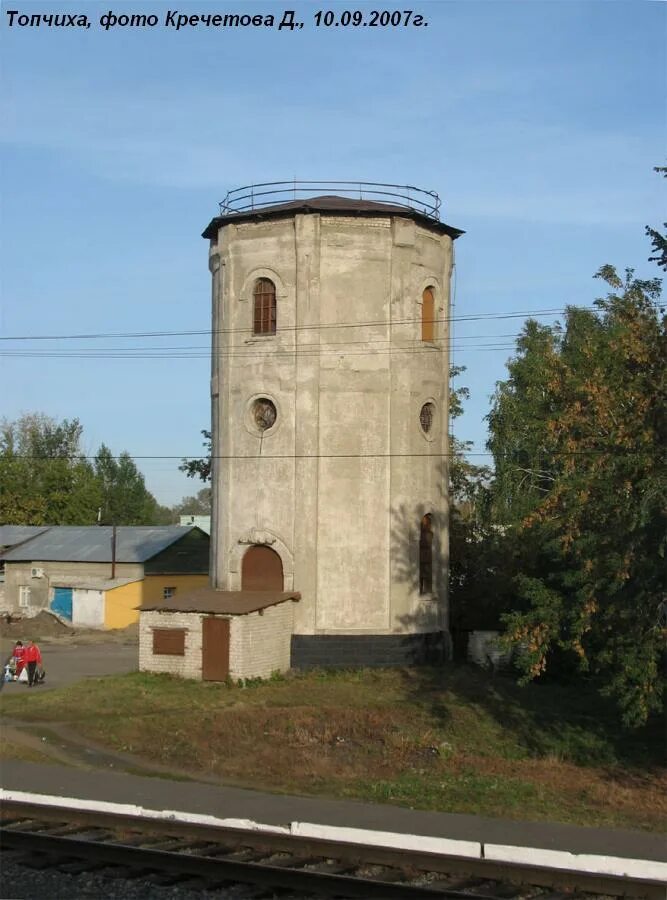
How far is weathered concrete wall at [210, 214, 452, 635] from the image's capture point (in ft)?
92.4

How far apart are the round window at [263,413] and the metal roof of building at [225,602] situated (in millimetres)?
4506

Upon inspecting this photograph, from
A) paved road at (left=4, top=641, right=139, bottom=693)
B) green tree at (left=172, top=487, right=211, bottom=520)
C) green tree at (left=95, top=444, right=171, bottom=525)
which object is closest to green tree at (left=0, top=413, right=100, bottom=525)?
green tree at (left=95, top=444, right=171, bottom=525)

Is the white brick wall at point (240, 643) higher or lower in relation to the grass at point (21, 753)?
higher

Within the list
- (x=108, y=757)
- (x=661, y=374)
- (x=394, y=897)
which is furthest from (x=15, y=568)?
(x=394, y=897)

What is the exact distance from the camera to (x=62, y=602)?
4969cm

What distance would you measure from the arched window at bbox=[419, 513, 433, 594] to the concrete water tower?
45mm

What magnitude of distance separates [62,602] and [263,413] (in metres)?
24.4

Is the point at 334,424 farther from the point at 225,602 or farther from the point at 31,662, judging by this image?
the point at 31,662

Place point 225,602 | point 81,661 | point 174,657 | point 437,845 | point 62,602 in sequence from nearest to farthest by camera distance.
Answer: point 437,845 → point 174,657 → point 225,602 → point 81,661 → point 62,602

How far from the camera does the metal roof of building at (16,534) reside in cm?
5622

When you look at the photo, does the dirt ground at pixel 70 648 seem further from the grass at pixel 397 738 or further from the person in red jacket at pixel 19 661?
the grass at pixel 397 738

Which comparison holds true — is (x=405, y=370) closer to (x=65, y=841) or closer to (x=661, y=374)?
(x=661, y=374)

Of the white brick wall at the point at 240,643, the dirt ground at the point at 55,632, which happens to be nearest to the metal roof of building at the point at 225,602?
the white brick wall at the point at 240,643

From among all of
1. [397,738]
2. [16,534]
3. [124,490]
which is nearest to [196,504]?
[124,490]
